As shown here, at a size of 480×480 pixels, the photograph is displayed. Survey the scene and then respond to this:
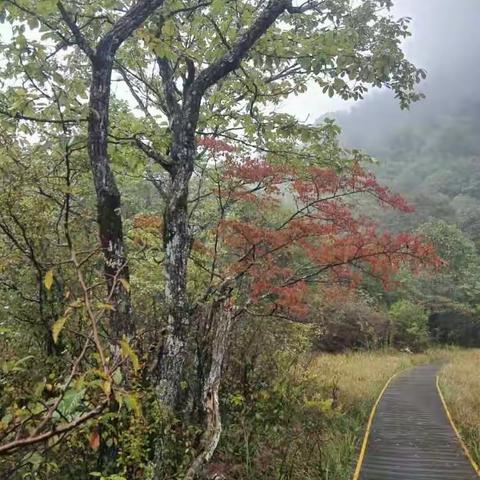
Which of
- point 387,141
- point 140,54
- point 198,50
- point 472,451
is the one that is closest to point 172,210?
point 198,50

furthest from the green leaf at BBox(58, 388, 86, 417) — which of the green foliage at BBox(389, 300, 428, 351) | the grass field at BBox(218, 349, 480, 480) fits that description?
the green foliage at BBox(389, 300, 428, 351)

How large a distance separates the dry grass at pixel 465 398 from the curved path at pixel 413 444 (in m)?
0.21

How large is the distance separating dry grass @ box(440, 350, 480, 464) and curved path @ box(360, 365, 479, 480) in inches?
8.3

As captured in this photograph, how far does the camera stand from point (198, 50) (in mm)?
6926

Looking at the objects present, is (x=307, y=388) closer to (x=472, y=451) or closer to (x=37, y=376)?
(x=472, y=451)

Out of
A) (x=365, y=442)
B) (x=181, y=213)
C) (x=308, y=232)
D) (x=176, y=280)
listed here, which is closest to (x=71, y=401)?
(x=176, y=280)

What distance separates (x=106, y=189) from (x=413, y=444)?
7.04 metres

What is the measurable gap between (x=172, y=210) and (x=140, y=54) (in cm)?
354

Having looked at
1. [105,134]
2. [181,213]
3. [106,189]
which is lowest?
[181,213]

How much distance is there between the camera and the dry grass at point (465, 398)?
9144 mm

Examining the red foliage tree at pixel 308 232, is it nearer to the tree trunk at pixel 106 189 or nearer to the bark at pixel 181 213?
the bark at pixel 181 213

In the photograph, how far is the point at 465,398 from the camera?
40.3 ft

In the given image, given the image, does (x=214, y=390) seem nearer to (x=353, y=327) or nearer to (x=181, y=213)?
(x=181, y=213)

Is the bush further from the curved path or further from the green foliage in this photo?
the curved path
